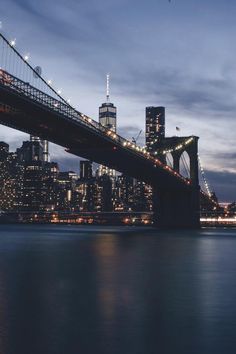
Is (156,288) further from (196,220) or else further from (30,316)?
(196,220)

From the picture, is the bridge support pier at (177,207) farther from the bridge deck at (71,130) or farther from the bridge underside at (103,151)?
the bridge deck at (71,130)

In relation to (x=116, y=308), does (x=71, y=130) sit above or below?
above

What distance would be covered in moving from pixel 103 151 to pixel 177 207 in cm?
3074

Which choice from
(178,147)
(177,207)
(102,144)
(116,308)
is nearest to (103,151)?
(102,144)

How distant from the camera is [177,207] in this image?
312ft

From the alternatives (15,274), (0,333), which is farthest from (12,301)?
(15,274)

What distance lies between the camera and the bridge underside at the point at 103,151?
46.9m

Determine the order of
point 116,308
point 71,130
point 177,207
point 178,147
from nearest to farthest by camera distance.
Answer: point 116,308, point 71,130, point 177,207, point 178,147

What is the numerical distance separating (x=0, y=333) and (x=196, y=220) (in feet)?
275

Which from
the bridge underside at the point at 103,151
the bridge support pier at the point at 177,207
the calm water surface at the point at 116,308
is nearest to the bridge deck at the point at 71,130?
the bridge underside at the point at 103,151

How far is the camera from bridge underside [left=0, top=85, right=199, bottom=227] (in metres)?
46.9

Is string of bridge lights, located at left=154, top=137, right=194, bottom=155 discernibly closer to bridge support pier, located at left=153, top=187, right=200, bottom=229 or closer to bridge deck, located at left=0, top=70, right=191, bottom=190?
bridge support pier, located at left=153, top=187, right=200, bottom=229

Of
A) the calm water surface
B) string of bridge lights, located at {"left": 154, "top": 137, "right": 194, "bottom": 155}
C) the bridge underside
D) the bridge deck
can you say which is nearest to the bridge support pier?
the bridge underside

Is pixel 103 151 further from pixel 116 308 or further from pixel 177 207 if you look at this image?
→ pixel 116 308
